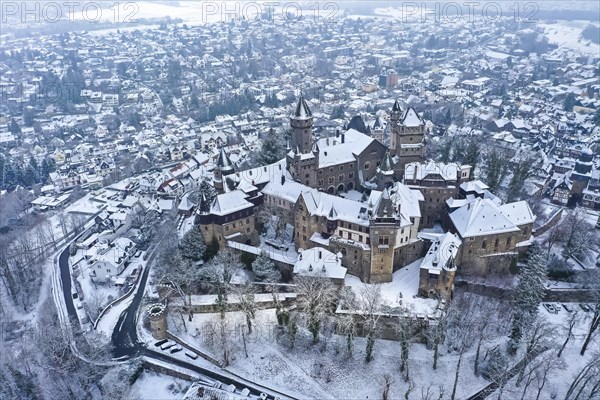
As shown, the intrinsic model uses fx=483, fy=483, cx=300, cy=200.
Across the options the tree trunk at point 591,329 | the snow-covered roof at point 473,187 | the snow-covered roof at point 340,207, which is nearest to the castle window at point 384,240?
the snow-covered roof at point 340,207

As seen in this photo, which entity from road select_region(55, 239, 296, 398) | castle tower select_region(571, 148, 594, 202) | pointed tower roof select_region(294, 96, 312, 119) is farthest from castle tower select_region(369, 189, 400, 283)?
castle tower select_region(571, 148, 594, 202)

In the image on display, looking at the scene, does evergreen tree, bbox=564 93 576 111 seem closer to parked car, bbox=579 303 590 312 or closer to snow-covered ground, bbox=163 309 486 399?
parked car, bbox=579 303 590 312

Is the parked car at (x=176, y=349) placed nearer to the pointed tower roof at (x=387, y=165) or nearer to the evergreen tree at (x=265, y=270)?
the evergreen tree at (x=265, y=270)

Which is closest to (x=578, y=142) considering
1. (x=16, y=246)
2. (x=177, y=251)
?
(x=177, y=251)

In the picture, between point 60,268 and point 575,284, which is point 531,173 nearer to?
point 575,284

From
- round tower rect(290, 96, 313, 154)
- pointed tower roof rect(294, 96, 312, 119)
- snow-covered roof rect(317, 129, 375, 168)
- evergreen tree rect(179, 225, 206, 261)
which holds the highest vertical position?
pointed tower roof rect(294, 96, 312, 119)

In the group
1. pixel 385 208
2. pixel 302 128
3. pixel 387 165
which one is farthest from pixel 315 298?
pixel 302 128

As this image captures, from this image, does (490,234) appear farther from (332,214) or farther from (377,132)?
(377,132)
